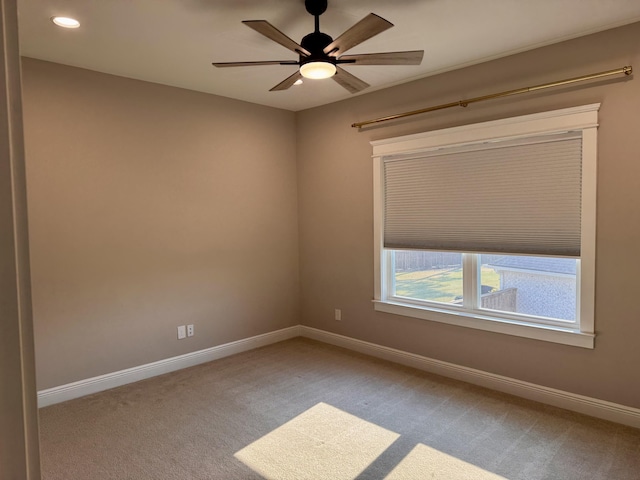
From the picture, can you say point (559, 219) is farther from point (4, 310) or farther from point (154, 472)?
point (4, 310)

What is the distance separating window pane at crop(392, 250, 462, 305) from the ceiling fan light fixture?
205 centimetres

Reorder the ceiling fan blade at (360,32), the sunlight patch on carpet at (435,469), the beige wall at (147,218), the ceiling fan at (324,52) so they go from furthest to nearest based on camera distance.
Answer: the beige wall at (147,218), the sunlight patch on carpet at (435,469), the ceiling fan at (324,52), the ceiling fan blade at (360,32)

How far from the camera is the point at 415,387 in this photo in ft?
11.8

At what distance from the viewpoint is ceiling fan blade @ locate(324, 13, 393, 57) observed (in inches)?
82.4

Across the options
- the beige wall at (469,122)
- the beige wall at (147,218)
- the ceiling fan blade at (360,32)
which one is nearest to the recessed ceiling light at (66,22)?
the beige wall at (147,218)

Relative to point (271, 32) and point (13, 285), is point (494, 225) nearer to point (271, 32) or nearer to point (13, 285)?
point (271, 32)

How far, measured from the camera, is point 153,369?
395cm

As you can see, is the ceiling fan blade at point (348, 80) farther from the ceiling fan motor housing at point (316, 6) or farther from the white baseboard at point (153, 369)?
the white baseboard at point (153, 369)

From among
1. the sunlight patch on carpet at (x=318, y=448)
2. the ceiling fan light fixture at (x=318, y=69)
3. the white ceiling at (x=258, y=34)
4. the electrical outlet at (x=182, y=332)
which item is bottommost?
the sunlight patch on carpet at (x=318, y=448)

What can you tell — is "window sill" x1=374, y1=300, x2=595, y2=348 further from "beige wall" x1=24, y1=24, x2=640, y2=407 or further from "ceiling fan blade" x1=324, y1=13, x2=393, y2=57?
"ceiling fan blade" x1=324, y1=13, x2=393, y2=57

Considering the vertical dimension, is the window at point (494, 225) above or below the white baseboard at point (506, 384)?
above

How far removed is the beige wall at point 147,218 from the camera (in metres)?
3.37

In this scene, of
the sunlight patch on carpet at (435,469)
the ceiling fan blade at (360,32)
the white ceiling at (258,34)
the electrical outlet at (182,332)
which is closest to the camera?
the ceiling fan blade at (360,32)

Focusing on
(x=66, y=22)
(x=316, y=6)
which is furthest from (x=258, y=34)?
(x=66, y=22)
